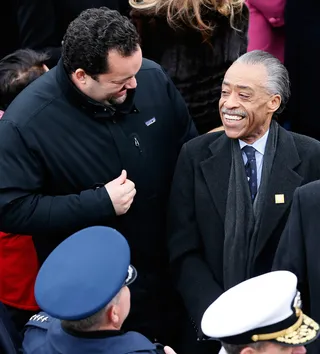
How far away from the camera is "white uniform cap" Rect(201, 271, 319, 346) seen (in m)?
2.87

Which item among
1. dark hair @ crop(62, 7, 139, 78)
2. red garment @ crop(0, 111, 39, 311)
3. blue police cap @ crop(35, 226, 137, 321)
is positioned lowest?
red garment @ crop(0, 111, 39, 311)

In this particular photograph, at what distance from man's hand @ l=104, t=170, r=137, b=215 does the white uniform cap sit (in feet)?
3.37

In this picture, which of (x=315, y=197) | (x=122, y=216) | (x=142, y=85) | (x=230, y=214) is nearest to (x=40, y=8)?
(x=142, y=85)

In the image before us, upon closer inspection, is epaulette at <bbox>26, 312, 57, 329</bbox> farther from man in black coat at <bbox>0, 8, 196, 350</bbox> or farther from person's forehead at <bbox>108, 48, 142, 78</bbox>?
person's forehead at <bbox>108, 48, 142, 78</bbox>

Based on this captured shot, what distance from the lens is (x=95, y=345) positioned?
118 inches

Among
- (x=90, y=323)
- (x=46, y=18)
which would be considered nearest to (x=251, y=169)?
(x=90, y=323)

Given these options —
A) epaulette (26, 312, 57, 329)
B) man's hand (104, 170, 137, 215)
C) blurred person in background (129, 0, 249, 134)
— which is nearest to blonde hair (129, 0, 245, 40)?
blurred person in background (129, 0, 249, 134)

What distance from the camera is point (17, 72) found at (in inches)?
183

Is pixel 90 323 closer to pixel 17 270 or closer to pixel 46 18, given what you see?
pixel 17 270

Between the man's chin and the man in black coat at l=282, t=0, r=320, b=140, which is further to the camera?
the man in black coat at l=282, t=0, r=320, b=140

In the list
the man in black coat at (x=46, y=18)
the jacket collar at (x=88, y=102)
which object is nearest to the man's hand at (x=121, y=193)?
the jacket collar at (x=88, y=102)

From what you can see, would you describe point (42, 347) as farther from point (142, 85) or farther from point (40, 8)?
point (40, 8)

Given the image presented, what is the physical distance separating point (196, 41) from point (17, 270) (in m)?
1.48

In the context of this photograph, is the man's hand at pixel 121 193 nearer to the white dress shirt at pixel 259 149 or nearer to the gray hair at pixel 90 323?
the white dress shirt at pixel 259 149
